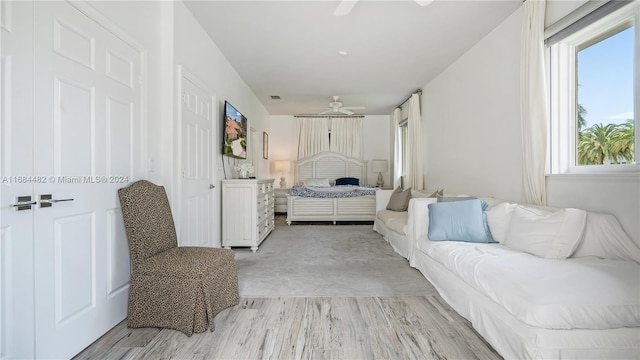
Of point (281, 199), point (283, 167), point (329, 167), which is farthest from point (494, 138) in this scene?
point (283, 167)

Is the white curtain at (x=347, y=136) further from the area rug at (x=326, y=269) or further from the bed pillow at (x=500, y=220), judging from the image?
the bed pillow at (x=500, y=220)

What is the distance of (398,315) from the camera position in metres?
2.04

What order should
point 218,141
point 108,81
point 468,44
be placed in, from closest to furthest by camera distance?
point 108,81, point 468,44, point 218,141

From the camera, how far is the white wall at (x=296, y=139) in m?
7.84

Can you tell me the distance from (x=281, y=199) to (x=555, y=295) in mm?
6200

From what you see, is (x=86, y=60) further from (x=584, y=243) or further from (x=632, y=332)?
(x=584, y=243)

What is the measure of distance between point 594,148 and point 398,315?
6.22ft

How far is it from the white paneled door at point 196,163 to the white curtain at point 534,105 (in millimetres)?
3076

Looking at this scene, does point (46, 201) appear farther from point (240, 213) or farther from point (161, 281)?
point (240, 213)

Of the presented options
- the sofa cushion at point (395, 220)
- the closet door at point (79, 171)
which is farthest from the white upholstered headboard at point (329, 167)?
the closet door at point (79, 171)

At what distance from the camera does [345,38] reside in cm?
333

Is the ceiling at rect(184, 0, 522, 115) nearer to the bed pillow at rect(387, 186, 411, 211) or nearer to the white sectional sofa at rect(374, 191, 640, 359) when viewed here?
the bed pillow at rect(387, 186, 411, 211)

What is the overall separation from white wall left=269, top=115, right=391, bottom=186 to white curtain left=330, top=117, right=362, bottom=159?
0.58 ft

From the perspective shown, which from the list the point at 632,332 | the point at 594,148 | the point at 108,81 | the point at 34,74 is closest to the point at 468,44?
the point at 594,148
